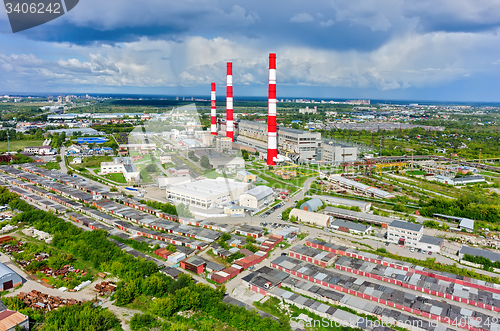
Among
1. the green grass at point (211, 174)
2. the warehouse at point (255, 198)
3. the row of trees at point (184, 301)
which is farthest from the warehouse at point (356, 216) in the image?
the row of trees at point (184, 301)

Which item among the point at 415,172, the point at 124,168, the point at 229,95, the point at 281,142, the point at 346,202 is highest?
the point at 229,95

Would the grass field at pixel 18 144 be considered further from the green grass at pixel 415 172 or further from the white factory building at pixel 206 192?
the green grass at pixel 415 172

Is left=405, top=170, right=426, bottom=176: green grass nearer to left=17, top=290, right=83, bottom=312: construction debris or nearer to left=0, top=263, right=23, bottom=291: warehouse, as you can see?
left=17, top=290, right=83, bottom=312: construction debris

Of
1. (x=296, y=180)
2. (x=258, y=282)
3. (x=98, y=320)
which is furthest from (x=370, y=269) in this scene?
(x=296, y=180)

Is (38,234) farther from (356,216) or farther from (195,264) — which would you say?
(356,216)

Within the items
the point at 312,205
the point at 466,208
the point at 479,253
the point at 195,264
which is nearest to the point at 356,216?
the point at 312,205

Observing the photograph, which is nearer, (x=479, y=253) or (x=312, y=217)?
(x=479, y=253)

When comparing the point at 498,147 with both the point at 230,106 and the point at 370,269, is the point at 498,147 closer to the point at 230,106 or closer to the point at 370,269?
the point at 230,106
